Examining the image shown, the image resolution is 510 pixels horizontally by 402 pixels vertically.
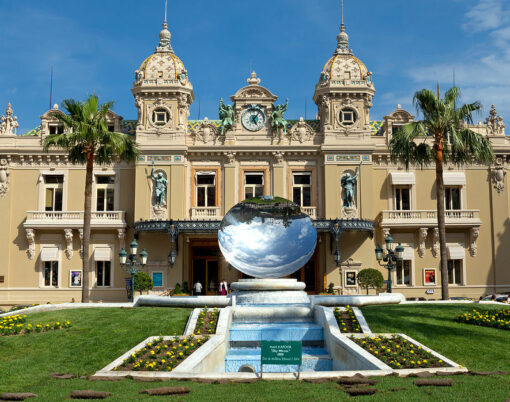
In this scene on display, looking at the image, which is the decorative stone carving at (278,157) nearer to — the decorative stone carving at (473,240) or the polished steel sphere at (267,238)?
the decorative stone carving at (473,240)

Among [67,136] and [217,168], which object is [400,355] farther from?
[217,168]

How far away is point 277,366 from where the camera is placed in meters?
17.4

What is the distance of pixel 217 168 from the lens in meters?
42.4

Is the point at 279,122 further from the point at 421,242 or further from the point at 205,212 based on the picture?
the point at 421,242

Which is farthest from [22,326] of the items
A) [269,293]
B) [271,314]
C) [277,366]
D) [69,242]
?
[69,242]

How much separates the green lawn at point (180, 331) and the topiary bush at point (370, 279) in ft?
49.2

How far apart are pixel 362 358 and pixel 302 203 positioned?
2741 cm

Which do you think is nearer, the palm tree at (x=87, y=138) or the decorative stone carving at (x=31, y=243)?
the palm tree at (x=87, y=138)

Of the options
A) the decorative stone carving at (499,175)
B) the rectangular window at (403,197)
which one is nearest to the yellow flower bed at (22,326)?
the rectangular window at (403,197)

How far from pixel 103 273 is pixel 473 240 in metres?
26.6

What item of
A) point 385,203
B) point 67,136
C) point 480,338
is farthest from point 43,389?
point 385,203

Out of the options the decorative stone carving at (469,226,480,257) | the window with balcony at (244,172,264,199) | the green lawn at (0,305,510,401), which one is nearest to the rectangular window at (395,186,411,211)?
the decorative stone carving at (469,226,480,257)

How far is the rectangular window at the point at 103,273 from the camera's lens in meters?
41.7

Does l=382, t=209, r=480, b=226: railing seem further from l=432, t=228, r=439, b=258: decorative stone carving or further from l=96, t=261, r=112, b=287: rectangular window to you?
l=96, t=261, r=112, b=287: rectangular window
